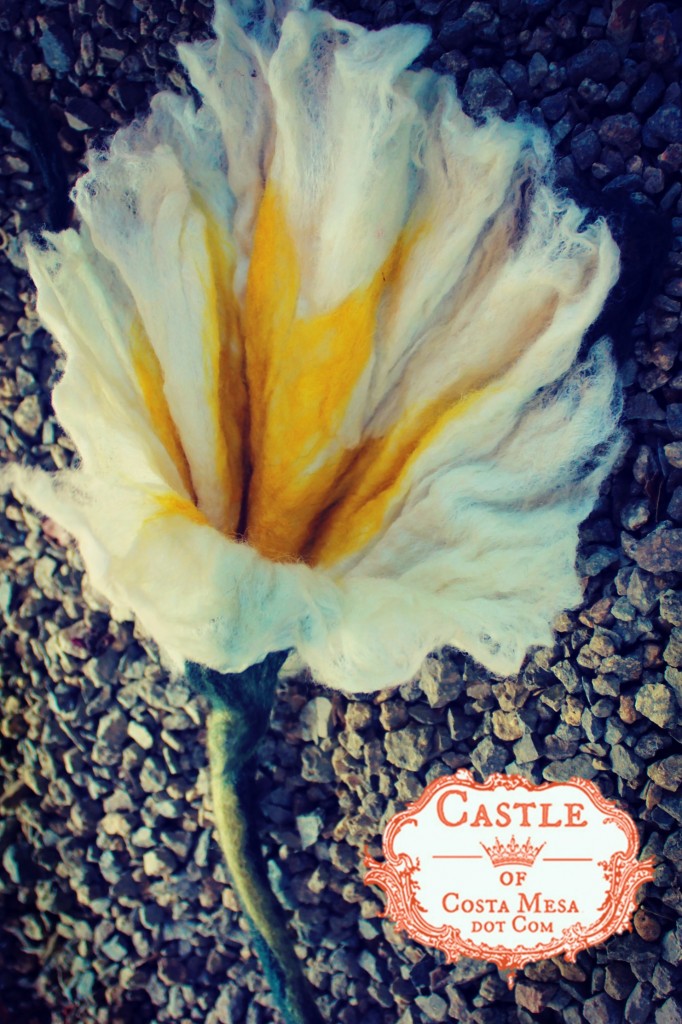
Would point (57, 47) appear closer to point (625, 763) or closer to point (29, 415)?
point (29, 415)

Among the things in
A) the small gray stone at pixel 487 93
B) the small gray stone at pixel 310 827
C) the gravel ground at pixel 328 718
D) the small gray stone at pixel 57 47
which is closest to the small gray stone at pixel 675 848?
the gravel ground at pixel 328 718

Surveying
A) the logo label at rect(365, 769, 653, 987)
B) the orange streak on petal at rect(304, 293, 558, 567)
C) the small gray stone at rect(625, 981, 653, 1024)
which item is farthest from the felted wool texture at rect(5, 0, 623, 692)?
the small gray stone at rect(625, 981, 653, 1024)

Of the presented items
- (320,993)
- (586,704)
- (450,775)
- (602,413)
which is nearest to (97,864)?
(320,993)

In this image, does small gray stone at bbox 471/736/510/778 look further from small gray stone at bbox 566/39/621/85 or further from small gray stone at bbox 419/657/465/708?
small gray stone at bbox 566/39/621/85

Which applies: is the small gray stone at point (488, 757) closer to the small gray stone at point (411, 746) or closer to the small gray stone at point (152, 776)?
the small gray stone at point (411, 746)

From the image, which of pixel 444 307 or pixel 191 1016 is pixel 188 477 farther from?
pixel 191 1016

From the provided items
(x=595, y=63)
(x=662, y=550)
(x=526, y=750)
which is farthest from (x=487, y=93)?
(x=526, y=750)
